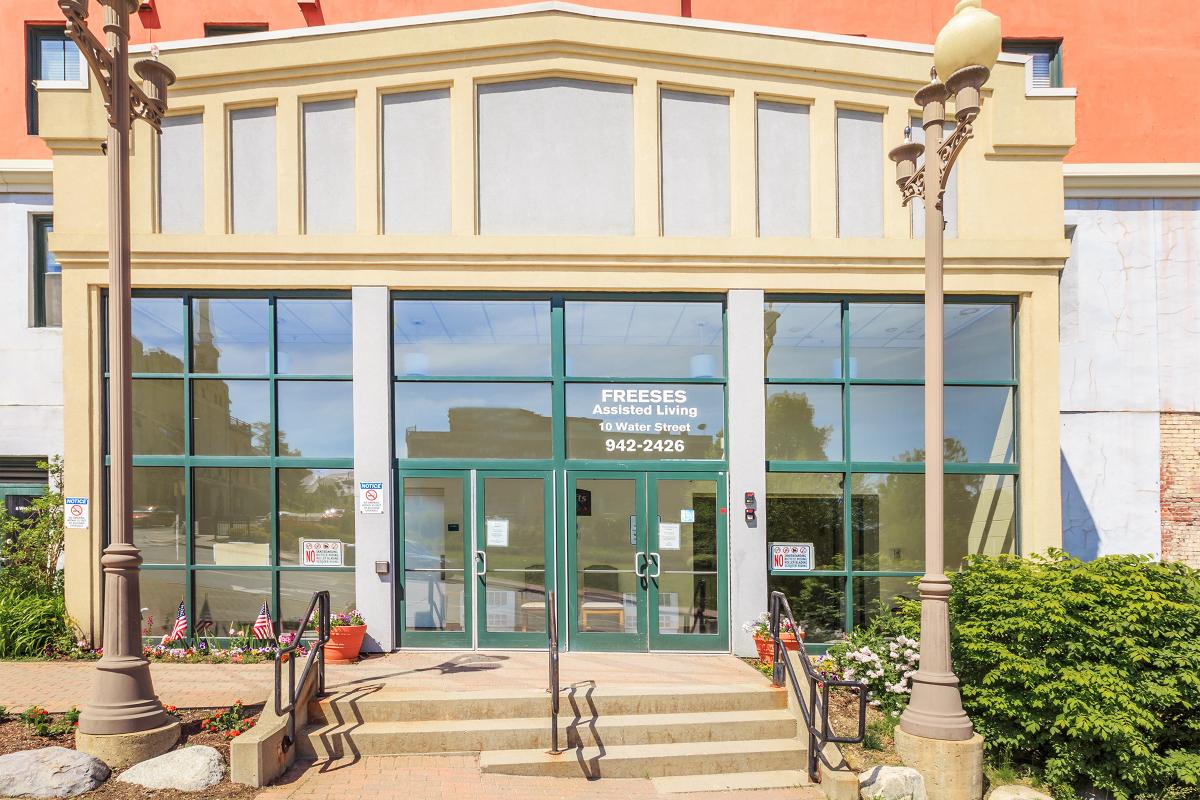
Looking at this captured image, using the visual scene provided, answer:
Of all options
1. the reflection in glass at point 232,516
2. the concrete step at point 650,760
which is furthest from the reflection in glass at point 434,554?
the concrete step at point 650,760

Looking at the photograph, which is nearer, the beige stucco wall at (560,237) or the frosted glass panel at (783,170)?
the beige stucco wall at (560,237)

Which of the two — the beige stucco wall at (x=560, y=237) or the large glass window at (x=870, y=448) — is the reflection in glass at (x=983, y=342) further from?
the beige stucco wall at (x=560, y=237)

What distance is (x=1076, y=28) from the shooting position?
14062mm

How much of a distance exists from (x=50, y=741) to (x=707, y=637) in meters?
7.09

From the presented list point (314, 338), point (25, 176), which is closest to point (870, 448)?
point (314, 338)

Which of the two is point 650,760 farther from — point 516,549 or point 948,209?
point 948,209

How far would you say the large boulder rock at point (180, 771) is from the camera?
246 inches

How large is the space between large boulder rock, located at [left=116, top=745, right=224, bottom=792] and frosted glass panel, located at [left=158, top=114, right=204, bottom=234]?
6.76 metres

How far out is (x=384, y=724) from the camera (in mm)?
7496

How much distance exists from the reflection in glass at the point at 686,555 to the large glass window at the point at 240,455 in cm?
413

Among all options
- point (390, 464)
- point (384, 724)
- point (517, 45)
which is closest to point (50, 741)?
point (384, 724)

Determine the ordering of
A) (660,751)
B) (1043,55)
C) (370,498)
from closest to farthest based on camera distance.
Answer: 1. (660,751)
2. (370,498)
3. (1043,55)

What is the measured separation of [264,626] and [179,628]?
113 centimetres

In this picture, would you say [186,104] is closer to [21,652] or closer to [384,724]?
[21,652]
